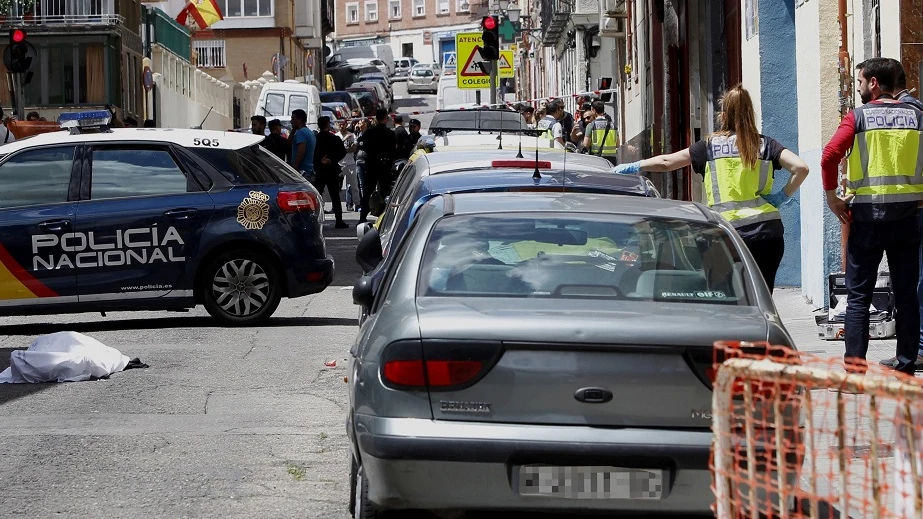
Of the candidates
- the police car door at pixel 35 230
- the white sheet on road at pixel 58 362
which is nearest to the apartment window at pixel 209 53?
the police car door at pixel 35 230

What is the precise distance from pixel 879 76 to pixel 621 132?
88.8 feet

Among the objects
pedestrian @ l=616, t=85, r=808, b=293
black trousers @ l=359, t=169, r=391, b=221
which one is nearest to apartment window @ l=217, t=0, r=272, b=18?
black trousers @ l=359, t=169, r=391, b=221

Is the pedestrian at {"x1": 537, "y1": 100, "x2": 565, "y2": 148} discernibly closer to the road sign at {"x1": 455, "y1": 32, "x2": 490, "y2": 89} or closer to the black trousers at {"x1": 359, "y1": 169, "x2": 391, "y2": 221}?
the road sign at {"x1": 455, "y1": 32, "x2": 490, "y2": 89}

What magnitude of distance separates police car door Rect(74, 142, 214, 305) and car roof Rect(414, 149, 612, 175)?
288 centimetres

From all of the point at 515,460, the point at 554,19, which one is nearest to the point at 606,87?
the point at 554,19

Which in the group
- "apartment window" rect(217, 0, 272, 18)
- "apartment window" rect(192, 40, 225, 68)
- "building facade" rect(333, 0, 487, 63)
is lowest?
"apartment window" rect(192, 40, 225, 68)

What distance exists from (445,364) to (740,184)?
4208 millimetres

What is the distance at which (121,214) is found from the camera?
13.1 m

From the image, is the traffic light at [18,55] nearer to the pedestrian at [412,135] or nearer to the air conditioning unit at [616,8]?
the pedestrian at [412,135]

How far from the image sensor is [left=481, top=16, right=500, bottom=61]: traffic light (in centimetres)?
2862

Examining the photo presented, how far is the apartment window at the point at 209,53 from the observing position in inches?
3061

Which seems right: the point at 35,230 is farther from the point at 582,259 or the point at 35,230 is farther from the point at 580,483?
the point at 580,483

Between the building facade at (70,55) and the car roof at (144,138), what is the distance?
116 feet

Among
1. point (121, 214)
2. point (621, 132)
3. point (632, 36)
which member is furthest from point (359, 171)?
point (121, 214)
